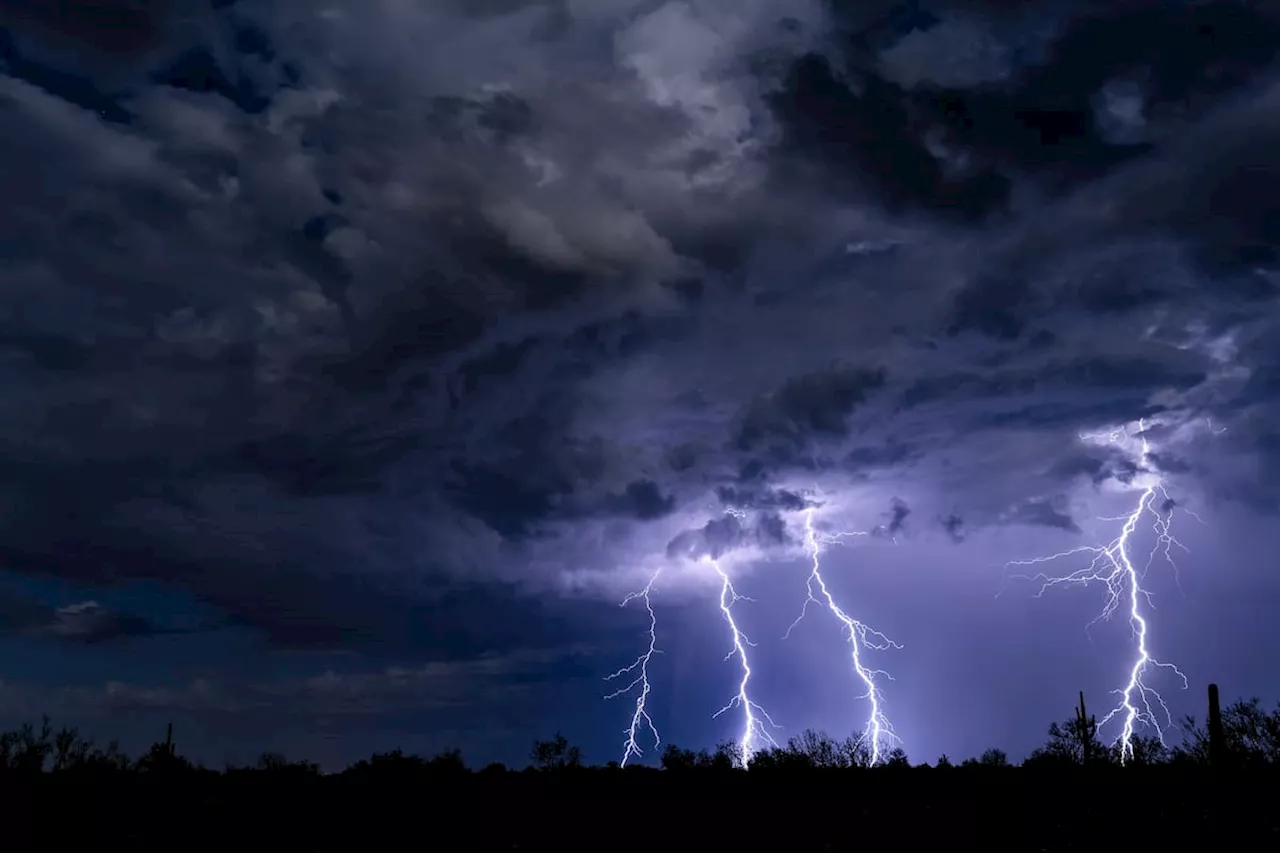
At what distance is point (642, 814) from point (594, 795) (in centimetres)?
656

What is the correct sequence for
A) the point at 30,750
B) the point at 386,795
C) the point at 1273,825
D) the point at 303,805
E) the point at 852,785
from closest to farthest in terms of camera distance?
the point at 1273,825
the point at 303,805
the point at 386,795
the point at 852,785
the point at 30,750

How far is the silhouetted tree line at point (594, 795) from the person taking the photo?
952 inches

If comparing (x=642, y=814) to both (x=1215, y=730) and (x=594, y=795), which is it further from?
(x=1215, y=730)

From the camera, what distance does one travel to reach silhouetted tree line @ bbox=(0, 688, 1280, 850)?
Result: 24172 mm

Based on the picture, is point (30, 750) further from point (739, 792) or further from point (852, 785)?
point (852, 785)

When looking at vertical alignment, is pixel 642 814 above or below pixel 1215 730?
below

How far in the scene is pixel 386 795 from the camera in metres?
33.3

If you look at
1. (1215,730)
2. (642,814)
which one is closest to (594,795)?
(642,814)

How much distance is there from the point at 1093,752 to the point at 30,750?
52.8 meters

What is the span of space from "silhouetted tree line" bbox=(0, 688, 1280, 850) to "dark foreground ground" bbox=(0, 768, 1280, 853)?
3.9 inches

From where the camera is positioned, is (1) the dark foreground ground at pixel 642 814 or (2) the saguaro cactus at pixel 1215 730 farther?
(2) the saguaro cactus at pixel 1215 730

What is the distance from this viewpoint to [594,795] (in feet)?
117

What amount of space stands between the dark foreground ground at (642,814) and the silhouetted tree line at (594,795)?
0.10m

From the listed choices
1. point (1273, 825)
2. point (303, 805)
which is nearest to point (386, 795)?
point (303, 805)
